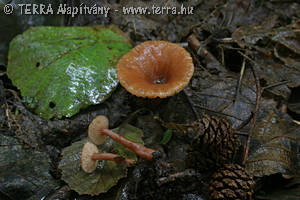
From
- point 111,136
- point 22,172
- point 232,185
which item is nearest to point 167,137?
point 111,136

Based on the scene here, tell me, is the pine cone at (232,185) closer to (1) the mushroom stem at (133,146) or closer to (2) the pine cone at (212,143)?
(2) the pine cone at (212,143)

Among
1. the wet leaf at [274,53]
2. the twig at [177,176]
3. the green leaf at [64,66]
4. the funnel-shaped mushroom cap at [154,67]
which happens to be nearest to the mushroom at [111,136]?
the twig at [177,176]

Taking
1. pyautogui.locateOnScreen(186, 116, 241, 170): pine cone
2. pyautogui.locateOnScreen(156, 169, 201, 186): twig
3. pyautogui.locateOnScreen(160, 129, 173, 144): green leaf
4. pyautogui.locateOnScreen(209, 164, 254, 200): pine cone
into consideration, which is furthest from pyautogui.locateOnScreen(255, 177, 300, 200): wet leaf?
pyautogui.locateOnScreen(160, 129, 173, 144): green leaf

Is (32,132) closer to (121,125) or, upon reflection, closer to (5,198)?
(5,198)

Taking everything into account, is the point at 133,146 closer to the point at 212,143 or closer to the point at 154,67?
the point at 212,143

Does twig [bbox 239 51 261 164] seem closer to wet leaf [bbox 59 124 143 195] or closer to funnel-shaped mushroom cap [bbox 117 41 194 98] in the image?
funnel-shaped mushroom cap [bbox 117 41 194 98]

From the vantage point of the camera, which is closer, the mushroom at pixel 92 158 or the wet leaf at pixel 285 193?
the wet leaf at pixel 285 193
